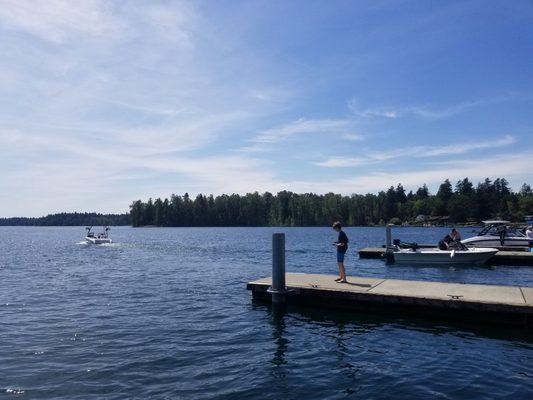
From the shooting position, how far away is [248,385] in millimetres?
8641

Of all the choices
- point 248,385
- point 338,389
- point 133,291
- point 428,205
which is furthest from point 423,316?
point 428,205

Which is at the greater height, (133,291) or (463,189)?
(463,189)

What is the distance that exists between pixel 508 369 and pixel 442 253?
763 inches

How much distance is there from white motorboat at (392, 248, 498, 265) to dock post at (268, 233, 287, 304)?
1613 cm

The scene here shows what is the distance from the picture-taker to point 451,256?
27.4 meters

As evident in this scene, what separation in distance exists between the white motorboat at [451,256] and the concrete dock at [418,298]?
43.9 feet

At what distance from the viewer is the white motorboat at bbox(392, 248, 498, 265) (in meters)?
27.2

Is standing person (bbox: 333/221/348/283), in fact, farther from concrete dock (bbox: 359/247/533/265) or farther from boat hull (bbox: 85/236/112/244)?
boat hull (bbox: 85/236/112/244)

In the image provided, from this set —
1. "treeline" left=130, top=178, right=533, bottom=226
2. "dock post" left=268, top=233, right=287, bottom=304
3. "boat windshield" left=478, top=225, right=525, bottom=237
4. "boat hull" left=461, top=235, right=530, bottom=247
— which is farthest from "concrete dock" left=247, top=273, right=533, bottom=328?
"treeline" left=130, top=178, right=533, bottom=226

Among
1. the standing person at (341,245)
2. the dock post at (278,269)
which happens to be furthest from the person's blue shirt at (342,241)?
the dock post at (278,269)

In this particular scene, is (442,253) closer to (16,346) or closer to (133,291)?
(133,291)

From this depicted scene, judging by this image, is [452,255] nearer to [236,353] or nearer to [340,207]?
[236,353]

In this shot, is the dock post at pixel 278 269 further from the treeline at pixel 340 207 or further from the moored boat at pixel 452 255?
the treeline at pixel 340 207

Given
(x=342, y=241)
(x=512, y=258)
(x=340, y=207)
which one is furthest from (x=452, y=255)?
(x=340, y=207)
